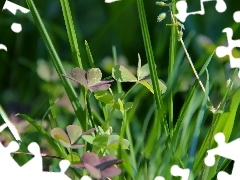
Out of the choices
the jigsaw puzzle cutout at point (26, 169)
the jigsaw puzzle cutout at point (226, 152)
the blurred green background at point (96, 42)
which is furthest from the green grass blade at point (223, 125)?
the blurred green background at point (96, 42)

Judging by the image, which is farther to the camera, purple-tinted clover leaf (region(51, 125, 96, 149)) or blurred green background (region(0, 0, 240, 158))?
blurred green background (region(0, 0, 240, 158))

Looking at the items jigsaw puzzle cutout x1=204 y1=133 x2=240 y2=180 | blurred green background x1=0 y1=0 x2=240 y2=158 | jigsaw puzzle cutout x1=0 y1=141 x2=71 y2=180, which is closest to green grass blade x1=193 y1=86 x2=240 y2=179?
jigsaw puzzle cutout x1=204 y1=133 x2=240 y2=180

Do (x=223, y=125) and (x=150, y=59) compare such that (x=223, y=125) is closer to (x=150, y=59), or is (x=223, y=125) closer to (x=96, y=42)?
(x=150, y=59)

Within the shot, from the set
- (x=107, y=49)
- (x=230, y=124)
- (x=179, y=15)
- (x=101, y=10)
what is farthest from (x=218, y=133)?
(x=101, y=10)

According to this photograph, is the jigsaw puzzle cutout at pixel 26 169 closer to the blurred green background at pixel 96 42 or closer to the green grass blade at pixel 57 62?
the green grass blade at pixel 57 62

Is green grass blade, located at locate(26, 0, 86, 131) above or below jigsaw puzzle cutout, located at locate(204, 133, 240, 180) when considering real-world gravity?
above

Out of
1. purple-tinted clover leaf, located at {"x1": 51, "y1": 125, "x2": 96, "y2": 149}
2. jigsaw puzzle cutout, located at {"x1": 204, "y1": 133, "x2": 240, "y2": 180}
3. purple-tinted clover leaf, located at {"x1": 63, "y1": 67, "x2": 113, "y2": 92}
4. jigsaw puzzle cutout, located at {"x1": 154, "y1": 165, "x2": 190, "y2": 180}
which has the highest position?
purple-tinted clover leaf, located at {"x1": 63, "y1": 67, "x2": 113, "y2": 92}

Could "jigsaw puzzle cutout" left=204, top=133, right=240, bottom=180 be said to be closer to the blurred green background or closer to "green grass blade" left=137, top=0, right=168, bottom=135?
"green grass blade" left=137, top=0, right=168, bottom=135
